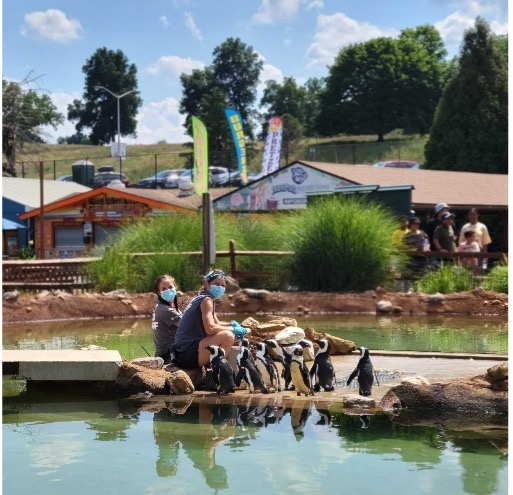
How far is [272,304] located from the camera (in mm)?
18922

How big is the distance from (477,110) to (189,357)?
103 ft

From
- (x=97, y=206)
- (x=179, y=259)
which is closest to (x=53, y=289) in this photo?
(x=179, y=259)

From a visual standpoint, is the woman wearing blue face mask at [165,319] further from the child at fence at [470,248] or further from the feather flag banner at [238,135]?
the feather flag banner at [238,135]

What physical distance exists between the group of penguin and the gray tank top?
240 millimetres

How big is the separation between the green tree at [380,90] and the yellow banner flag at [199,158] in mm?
51700

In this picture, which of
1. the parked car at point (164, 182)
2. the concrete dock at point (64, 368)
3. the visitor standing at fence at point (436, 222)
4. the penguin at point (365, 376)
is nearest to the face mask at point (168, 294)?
the concrete dock at point (64, 368)

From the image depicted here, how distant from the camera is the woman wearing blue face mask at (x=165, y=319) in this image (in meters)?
10.3

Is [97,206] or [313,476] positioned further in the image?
[97,206]

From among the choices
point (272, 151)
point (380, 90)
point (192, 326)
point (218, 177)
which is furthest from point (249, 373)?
point (380, 90)

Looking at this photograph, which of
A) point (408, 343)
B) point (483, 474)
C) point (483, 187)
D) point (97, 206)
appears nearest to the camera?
point (483, 474)

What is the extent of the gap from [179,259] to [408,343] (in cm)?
732

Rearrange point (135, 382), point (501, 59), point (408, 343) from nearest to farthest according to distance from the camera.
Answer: point (135, 382) < point (408, 343) < point (501, 59)

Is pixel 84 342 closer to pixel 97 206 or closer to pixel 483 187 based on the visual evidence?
pixel 483 187

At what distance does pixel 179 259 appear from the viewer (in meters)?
20.0
